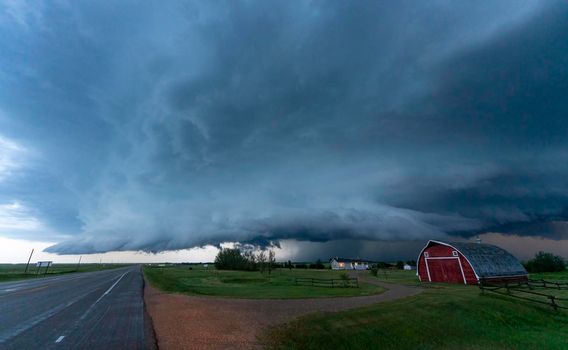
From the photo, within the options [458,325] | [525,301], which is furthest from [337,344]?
[525,301]

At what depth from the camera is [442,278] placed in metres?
55.0

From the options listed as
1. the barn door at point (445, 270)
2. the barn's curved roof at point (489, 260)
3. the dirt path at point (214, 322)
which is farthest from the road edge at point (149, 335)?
the barn door at point (445, 270)

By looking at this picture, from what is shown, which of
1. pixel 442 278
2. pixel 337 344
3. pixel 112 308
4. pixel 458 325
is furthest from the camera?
pixel 442 278

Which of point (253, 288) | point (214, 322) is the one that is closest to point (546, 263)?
point (253, 288)

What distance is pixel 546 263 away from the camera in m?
86.3

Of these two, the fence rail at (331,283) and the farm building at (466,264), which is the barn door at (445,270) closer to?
the farm building at (466,264)

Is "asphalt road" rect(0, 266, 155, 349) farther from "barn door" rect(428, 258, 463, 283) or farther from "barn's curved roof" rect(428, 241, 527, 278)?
"barn's curved roof" rect(428, 241, 527, 278)

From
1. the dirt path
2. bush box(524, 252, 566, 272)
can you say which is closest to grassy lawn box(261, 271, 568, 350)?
the dirt path

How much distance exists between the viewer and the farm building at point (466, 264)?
51.0 meters

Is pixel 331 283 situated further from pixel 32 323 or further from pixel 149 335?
pixel 32 323

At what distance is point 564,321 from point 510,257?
4439cm

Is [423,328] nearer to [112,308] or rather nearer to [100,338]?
[100,338]

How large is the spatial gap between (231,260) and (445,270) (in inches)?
3643

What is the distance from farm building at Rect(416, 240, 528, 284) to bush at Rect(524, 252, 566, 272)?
138ft
